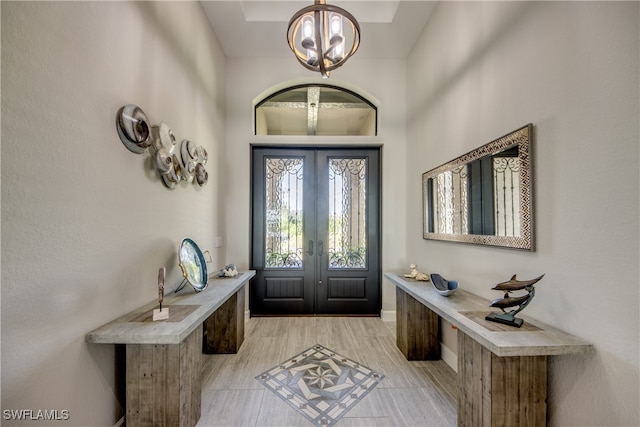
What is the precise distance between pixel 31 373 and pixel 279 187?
9.80 ft

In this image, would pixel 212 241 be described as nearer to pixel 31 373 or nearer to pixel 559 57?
pixel 31 373

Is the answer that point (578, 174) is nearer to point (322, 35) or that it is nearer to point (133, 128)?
point (322, 35)

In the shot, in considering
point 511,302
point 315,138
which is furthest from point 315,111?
point 511,302

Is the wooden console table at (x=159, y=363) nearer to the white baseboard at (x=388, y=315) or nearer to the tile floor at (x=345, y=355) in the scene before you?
the tile floor at (x=345, y=355)

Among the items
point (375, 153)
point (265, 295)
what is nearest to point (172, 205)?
point (265, 295)

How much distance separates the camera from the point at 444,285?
7.49ft

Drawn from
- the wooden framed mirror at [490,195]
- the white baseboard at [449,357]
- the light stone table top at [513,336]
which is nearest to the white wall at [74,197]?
the light stone table top at [513,336]

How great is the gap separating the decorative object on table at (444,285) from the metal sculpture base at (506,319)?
1.53ft

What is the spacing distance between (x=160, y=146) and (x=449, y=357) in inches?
125

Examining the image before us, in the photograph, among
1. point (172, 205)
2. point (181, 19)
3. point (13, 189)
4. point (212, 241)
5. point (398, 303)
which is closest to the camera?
point (13, 189)

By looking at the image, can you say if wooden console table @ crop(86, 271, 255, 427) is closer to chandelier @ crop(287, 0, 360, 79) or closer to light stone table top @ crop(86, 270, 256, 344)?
light stone table top @ crop(86, 270, 256, 344)

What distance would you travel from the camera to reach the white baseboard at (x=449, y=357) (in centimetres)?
241

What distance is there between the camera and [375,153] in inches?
149

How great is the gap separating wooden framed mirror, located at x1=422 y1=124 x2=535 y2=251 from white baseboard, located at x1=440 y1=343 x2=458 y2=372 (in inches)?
43.3
